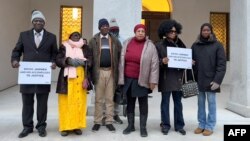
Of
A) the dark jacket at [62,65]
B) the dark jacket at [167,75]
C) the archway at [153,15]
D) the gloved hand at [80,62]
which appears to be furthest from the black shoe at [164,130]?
the archway at [153,15]

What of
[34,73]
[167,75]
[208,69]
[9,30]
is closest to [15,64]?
[34,73]

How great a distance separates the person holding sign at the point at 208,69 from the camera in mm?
5277

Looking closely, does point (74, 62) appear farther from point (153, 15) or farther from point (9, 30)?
point (153, 15)

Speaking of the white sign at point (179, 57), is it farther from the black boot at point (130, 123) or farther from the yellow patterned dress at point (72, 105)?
the yellow patterned dress at point (72, 105)

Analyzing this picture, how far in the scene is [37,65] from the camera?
5.18 meters

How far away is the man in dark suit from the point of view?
16.9ft

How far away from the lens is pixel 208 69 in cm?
538

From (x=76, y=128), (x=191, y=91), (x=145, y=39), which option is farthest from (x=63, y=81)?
(x=191, y=91)

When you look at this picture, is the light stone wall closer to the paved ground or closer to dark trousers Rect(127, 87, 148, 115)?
the paved ground

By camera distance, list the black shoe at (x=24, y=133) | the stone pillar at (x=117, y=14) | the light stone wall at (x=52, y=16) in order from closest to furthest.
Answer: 1. the black shoe at (x=24, y=133)
2. the stone pillar at (x=117, y=14)
3. the light stone wall at (x=52, y=16)

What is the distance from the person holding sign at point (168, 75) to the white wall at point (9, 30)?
725 centimetres

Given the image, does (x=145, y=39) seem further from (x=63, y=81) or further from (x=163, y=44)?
(x=63, y=81)

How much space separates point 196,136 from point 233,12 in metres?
3.95

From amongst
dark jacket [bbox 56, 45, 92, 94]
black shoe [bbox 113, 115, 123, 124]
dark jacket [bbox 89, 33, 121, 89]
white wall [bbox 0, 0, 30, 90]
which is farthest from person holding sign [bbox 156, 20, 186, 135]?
white wall [bbox 0, 0, 30, 90]
